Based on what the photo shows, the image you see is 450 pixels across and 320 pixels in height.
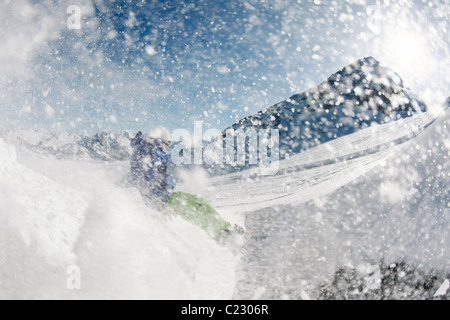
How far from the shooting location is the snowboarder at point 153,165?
4.96m

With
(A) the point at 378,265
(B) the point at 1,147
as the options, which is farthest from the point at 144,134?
(A) the point at 378,265

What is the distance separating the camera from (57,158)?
5742 millimetres

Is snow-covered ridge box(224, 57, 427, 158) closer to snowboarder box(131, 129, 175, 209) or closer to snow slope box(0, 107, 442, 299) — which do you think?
snow slope box(0, 107, 442, 299)

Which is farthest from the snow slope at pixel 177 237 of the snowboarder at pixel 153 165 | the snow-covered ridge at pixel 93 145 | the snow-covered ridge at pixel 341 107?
the snow-covered ridge at pixel 93 145

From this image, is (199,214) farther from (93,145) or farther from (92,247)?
(93,145)

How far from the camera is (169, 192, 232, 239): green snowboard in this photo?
4836mm

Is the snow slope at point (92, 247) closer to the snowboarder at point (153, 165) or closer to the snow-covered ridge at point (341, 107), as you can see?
the snowboarder at point (153, 165)

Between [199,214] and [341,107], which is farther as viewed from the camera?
[341,107]

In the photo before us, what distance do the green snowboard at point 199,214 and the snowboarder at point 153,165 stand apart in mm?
249

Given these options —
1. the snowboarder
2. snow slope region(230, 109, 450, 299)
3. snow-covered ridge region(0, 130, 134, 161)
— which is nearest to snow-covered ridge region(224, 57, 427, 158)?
snow slope region(230, 109, 450, 299)

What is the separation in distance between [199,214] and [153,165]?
131 centimetres

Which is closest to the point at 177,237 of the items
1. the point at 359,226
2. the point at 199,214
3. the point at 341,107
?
the point at 199,214

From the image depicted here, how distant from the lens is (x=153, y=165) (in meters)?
5.02
